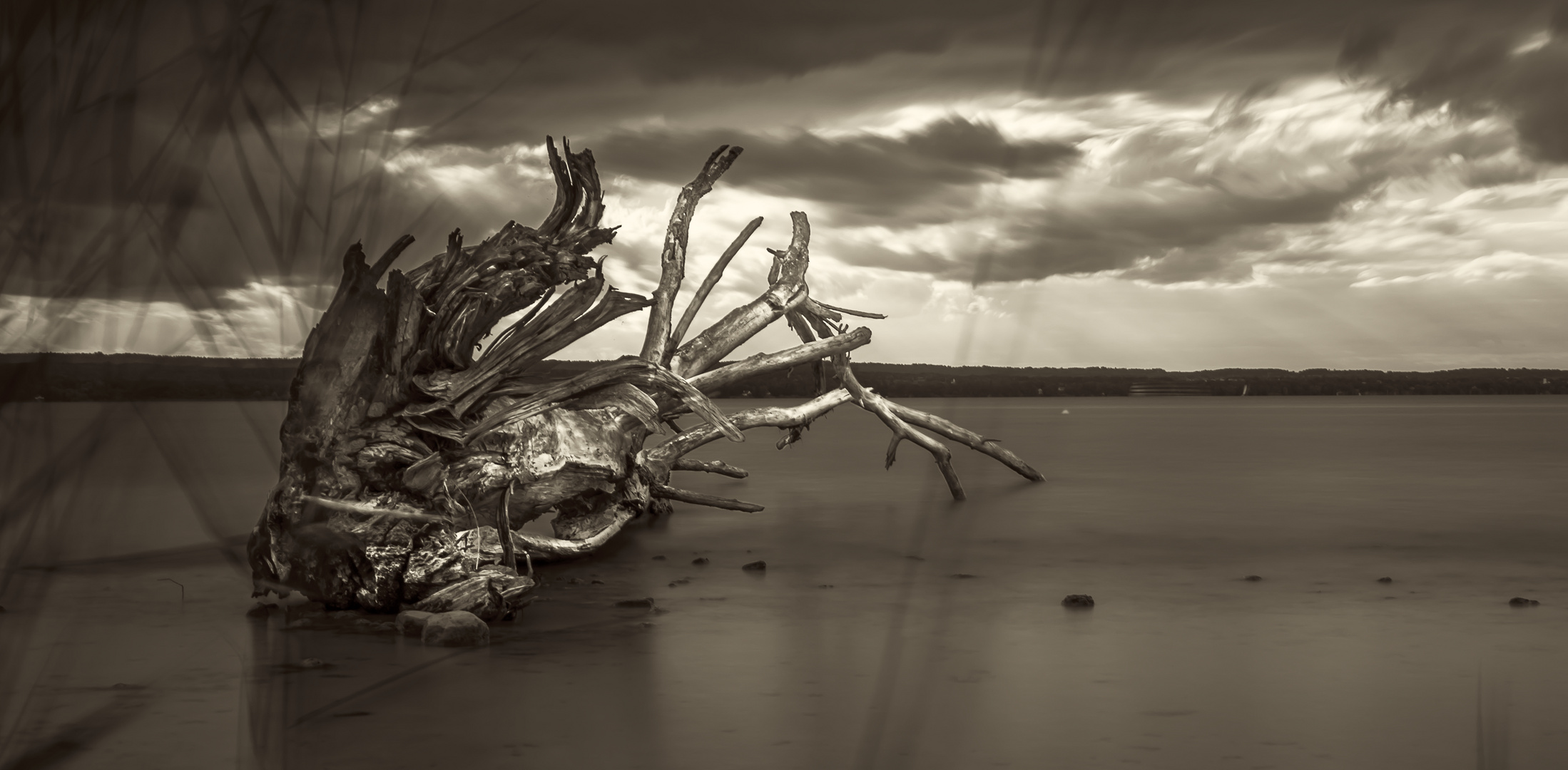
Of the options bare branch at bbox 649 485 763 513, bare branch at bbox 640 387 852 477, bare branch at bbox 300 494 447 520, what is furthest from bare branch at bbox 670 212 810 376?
bare branch at bbox 300 494 447 520

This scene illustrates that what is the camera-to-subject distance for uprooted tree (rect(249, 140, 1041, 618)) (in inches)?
308

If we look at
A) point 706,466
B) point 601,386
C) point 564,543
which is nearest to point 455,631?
point 601,386

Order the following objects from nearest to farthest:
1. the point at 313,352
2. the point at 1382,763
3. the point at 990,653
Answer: the point at 1382,763
the point at 990,653
the point at 313,352

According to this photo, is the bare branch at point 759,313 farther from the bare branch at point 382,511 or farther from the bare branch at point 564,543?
the bare branch at point 382,511

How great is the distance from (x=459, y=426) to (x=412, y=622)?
171cm

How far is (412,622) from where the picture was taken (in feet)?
24.0

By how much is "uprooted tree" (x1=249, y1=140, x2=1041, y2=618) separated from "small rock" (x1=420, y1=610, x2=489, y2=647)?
435 millimetres

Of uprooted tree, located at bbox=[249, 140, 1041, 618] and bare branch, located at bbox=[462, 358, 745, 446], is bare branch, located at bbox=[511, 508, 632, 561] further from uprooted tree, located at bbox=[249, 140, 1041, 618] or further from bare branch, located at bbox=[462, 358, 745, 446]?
bare branch, located at bbox=[462, 358, 745, 446]

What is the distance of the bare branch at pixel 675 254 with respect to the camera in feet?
38.3

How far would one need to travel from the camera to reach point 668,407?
11.4m

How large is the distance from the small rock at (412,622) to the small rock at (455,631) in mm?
64

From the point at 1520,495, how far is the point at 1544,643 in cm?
1131

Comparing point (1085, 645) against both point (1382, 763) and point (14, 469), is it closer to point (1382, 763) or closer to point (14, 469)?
point (1382, 763)

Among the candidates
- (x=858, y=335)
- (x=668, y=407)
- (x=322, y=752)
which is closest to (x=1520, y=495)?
(x=858, y=335)
